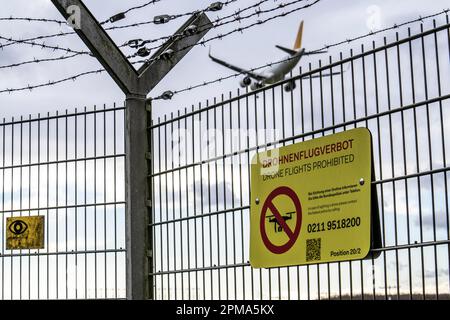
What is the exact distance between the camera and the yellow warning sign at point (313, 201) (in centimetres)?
759

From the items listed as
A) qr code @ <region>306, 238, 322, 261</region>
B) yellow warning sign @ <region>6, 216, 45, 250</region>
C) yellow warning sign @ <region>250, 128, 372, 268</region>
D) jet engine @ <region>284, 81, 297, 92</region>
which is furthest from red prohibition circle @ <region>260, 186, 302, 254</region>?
yellow warning sign @ <region>6, 216, 45, 250</region>

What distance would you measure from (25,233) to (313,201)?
395cm

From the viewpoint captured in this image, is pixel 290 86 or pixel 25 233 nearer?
pixel 290 86

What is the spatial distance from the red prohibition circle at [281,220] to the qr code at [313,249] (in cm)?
15

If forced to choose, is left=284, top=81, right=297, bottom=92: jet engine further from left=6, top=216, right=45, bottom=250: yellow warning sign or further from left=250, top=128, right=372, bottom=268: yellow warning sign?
left=6, top=216, right=45, bottom=250: yellow warning sign

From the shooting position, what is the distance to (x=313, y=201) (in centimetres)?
793

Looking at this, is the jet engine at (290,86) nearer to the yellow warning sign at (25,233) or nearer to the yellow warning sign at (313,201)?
the yellow warning sign at (313,201)

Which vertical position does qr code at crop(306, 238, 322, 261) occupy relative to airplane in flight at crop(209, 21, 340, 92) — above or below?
below

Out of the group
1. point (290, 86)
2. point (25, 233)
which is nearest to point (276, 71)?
point (25, 233)

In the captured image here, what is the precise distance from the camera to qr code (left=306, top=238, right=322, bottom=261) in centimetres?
783

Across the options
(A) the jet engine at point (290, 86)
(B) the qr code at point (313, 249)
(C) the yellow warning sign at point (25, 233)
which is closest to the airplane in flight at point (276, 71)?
(A) the jet engine at point (290, 86)

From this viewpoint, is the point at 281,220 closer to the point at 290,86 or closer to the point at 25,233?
the point at 290,86
